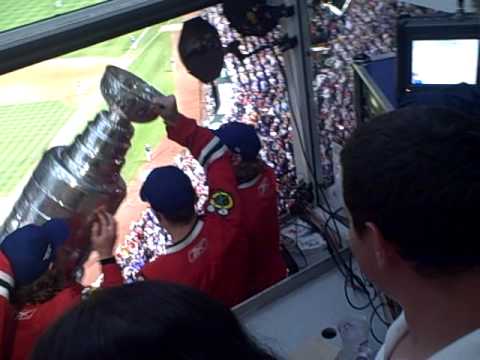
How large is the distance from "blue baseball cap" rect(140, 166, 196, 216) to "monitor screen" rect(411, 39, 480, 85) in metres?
0.75

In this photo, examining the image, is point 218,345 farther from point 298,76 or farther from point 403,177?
point 298,76

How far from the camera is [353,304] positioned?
211 cm

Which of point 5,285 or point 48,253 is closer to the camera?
point 5,285

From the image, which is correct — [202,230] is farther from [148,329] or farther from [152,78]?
[148,329]

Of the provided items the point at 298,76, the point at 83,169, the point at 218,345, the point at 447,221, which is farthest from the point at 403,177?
the point at 298,76

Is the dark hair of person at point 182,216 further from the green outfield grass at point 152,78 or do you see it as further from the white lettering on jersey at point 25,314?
the green outfield grass at point 152,78

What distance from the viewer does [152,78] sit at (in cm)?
293

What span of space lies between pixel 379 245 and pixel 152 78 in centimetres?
209

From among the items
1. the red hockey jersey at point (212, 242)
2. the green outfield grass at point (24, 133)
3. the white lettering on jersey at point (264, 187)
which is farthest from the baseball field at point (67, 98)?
the white lettering on jersey at point (264, 187)

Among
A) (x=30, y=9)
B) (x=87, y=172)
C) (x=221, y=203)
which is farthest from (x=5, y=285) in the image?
(x=30, y=9)

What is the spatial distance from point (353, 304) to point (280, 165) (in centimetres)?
102

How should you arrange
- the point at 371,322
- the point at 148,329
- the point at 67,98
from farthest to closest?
1. the point at 67,98
2. the point at 371,322
3. the point at 148,329

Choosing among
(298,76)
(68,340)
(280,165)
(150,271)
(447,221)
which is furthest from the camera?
(280,165)

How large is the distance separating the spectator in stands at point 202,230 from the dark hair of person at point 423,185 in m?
1.14
